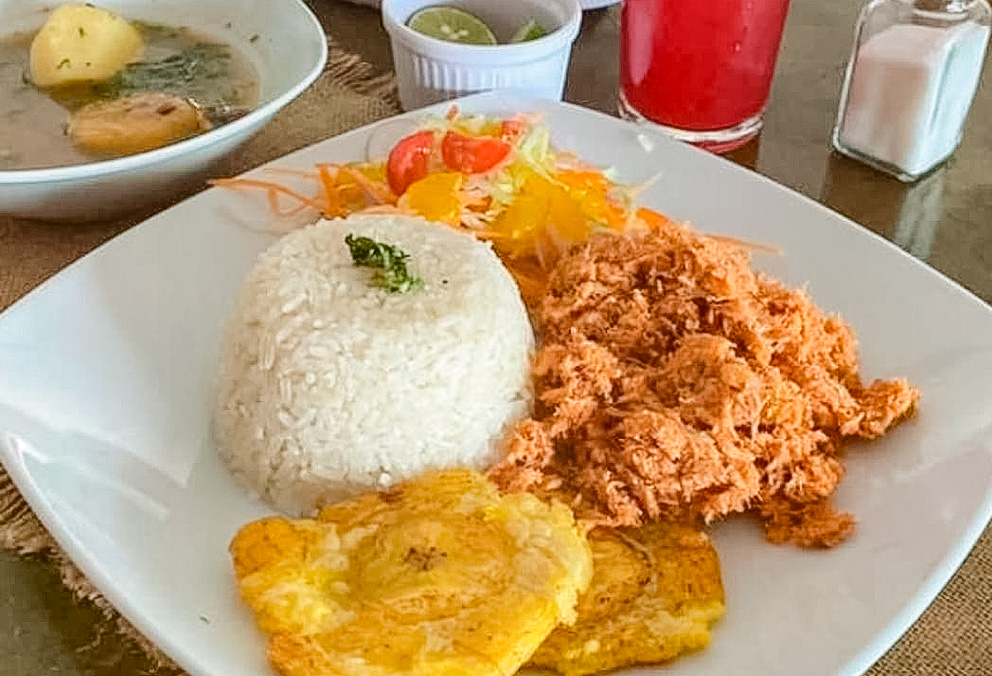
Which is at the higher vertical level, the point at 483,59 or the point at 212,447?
the point at 483,59

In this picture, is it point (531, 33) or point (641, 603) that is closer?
point (641, 603)

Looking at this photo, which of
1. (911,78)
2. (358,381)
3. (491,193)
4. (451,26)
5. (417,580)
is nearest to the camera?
(417,580)

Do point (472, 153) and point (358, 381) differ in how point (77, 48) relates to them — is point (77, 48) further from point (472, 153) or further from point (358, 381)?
point (358, 381)

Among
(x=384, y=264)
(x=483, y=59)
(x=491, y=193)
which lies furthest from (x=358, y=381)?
(x=483, y=59)

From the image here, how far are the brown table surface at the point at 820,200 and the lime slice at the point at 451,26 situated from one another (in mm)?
170

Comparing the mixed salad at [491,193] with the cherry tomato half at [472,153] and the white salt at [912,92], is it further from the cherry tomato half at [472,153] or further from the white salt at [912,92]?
the white salt at [912,92]

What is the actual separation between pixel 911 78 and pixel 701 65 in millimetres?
247

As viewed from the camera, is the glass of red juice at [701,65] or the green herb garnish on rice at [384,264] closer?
the green herb garnish on rice at [384,264]

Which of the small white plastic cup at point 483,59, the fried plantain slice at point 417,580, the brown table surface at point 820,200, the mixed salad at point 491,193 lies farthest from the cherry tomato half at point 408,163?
the fried plantain slice at point 417,580

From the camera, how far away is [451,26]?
1837 mm

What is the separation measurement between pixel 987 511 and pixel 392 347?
52cm

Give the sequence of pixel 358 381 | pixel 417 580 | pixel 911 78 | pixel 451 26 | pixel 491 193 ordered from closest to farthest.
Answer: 1. pixel 417 580
2. pixel 358 381
3. pixel 491 193
4. pixel 911 78
5. pixel 451 26

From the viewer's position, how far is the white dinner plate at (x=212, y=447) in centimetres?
113

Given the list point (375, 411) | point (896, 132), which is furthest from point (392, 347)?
point (896, 132)
